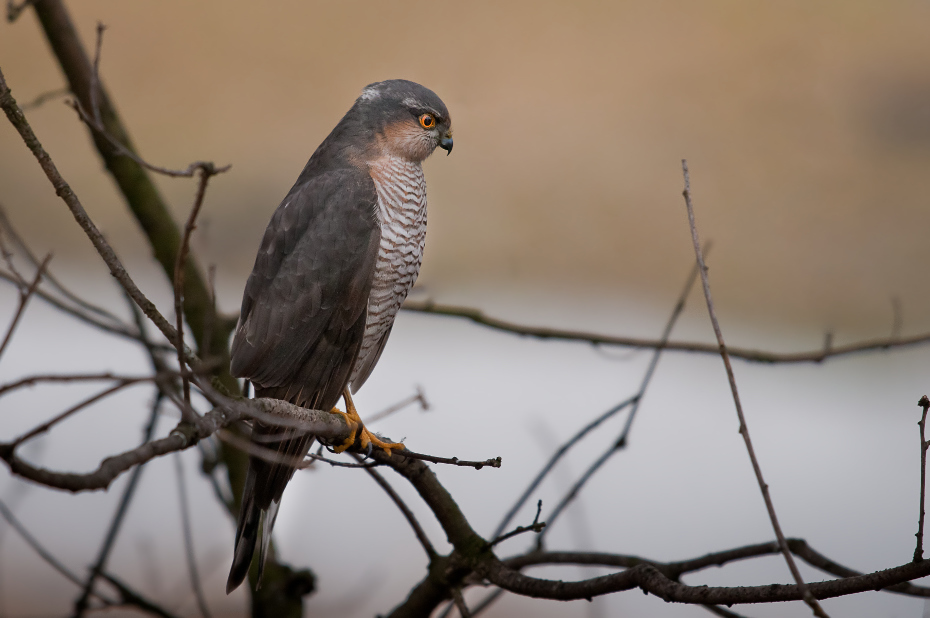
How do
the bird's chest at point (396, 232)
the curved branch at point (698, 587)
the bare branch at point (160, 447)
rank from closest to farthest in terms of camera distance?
the bare branch at point (160, 447) < the curved branch at point (698, 587) < the bird's chest at point (396, 232)

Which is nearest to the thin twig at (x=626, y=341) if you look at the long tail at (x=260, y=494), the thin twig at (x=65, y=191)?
the long tail at (x=260, y=494)

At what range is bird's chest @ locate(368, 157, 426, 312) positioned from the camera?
8.22ft

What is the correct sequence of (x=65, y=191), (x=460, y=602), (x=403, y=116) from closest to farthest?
(x=65, y=191) → (x=460, y=602) → (x=403, y=116)

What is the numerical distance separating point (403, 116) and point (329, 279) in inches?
24.8

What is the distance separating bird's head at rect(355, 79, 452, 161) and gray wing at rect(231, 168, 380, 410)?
0.91 ft

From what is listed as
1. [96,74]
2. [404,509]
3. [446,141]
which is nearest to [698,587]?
[404,509]

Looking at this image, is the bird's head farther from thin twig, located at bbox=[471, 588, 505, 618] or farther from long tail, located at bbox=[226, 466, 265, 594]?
thin twig, located at bbox=[471, 588, 505, 618]

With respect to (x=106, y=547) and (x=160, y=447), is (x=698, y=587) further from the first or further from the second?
(x=106, y=547)

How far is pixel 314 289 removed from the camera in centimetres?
244

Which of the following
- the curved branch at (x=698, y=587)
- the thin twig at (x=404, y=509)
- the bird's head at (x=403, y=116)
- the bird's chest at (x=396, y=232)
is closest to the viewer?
the curved branch at (x=698, y=587)

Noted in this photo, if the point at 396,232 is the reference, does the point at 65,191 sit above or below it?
Answer: below

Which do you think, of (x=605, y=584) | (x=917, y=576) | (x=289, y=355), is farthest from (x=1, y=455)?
(x=289, y=355)

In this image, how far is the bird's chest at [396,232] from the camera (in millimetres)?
2506

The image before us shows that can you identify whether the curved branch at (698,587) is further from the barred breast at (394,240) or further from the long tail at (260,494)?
the barred breast at (394,240)
